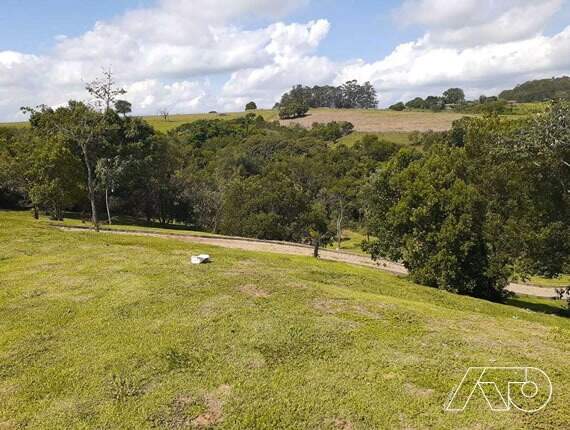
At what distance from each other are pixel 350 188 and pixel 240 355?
64967 millimetres

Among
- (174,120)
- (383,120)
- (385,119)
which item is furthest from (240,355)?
(174,120)

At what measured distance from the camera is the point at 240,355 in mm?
10156

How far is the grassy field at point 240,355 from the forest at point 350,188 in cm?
1245

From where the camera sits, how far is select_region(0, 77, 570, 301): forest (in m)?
24.6

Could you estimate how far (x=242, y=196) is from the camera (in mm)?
56531

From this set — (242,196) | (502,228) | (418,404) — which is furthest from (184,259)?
(242,196)

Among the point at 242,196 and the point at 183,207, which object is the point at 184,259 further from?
the point at 183,207

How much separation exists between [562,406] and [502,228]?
63.5 feet

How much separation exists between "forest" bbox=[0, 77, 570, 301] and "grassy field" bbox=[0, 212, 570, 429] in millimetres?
12451

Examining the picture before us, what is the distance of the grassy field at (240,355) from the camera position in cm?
816

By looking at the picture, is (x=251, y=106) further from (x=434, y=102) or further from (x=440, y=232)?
(x=440, y=232)

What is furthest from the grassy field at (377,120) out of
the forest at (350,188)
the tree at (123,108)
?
the tree at (123,108)

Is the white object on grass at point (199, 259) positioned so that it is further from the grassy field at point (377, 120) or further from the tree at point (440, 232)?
the grassy field at point (377, 120)

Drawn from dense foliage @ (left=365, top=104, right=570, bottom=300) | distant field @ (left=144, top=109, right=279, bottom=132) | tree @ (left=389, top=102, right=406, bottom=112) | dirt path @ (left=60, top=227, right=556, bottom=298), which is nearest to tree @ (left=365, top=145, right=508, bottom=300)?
dense foliage @ (left=365, top=104, right=570, bottom=300)
